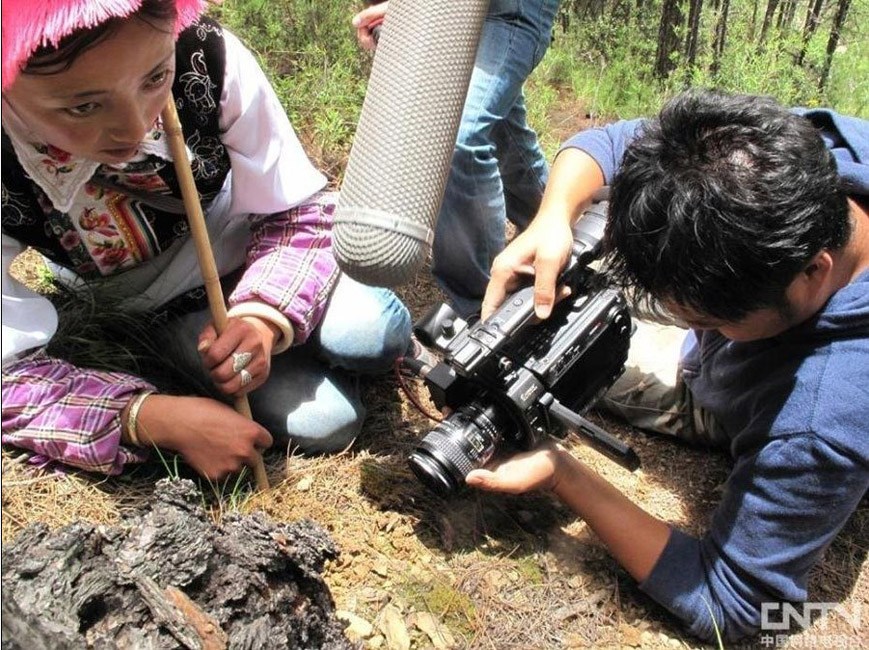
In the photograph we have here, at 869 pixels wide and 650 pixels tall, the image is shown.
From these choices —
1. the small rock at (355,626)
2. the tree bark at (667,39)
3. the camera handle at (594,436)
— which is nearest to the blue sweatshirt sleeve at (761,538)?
the camera handle at (594,436)

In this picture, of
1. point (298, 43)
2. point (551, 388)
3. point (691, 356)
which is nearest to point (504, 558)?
point (551, 388)

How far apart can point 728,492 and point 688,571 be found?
0.62 feet

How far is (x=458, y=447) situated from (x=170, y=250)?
885mm

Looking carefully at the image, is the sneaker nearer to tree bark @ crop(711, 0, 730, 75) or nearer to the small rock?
the small rock

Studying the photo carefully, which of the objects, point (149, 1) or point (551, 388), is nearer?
point (149, 1)

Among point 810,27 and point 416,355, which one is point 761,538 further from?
point 810,27

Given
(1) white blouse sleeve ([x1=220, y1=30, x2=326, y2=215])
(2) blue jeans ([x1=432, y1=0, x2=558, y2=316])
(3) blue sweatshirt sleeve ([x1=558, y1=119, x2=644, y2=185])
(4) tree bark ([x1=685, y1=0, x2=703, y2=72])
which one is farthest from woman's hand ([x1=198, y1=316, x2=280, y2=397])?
(4) tree bark ([x1=685, y1=0, x2=703, y2=72])

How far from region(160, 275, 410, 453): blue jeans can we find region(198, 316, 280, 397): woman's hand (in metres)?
0.23

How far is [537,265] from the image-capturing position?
1782 mm

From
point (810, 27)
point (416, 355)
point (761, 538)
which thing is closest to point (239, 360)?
point (416, 355)

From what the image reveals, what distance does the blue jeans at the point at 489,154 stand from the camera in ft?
7.11

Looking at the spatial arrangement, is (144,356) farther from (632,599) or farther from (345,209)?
(632,599)

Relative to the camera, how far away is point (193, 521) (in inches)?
51.8

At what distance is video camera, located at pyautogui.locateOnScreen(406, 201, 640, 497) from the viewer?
167cm
